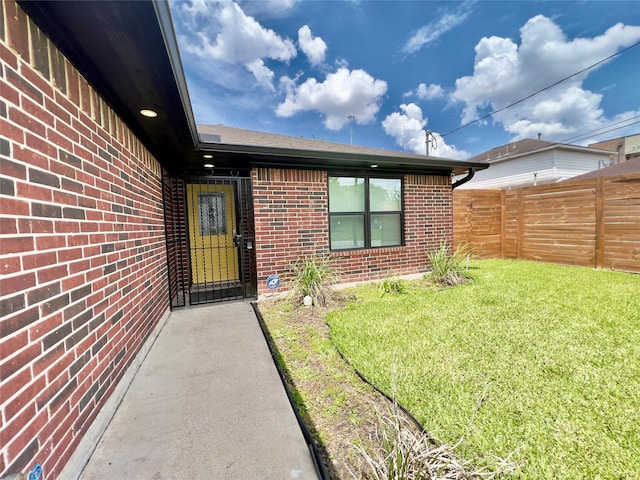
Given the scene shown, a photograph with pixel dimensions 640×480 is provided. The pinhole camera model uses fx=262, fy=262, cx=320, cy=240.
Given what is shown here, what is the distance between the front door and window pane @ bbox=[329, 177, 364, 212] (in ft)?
6.82

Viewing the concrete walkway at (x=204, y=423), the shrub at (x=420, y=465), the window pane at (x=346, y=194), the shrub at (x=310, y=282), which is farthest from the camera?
the window pane at (x=346, y=194)

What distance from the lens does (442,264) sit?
5648 millimetres

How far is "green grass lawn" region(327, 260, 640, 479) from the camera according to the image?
155 cm

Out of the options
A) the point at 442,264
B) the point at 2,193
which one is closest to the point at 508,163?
the point at 442,264

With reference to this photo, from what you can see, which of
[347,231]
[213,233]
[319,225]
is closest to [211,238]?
[213,233]

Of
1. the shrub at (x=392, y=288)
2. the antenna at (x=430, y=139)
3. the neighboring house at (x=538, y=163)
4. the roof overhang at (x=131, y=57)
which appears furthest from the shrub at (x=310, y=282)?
the antenna at (x=430, y=139)

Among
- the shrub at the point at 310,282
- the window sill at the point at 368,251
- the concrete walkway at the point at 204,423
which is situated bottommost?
the concrete walkway at the point at 204,423

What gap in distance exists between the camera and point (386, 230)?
5.87 meters

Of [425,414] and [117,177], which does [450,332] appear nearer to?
[425,414]

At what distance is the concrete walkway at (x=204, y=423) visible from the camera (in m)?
1.44

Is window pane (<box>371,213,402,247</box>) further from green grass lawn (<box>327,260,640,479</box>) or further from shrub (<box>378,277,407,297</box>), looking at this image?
green grass lawn (<box>327,260,640,479</box>)

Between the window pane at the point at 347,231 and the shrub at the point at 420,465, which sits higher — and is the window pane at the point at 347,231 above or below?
above

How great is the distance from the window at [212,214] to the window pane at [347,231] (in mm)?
2409

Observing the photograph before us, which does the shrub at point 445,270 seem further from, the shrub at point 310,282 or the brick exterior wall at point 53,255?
the brick exterior wall at point 53,255
